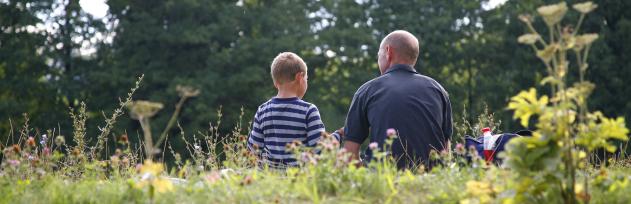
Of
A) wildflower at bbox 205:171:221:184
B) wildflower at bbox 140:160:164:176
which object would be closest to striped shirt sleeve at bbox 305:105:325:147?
wildflower at bbox 205:171:221:184

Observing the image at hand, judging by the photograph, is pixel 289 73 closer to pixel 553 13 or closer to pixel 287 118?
pixel 287 118

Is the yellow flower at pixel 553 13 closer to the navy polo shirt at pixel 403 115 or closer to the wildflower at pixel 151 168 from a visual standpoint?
the wildflower at pixel 151 168

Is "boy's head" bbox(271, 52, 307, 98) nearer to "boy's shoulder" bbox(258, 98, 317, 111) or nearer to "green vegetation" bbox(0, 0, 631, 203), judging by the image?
"boy's shoulder" bbox(258, 98, 317, 111)

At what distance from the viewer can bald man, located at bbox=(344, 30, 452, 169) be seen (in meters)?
5.32

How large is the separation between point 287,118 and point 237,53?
18742 millimetres

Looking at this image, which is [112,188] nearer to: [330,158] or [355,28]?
[330,158]

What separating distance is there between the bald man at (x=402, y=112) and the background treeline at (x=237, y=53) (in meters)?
17.5

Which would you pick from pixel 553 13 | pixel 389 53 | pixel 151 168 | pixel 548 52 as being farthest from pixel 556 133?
pixel 389 53

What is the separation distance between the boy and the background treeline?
56.2ft

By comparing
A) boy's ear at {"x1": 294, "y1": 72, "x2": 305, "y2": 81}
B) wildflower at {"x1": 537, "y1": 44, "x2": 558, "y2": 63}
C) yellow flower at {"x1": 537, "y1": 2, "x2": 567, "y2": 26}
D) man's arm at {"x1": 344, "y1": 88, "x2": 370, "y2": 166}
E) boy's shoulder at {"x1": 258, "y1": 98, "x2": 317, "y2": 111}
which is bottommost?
man's arm at {"x1": 344, "y1": 88, "x2": 370, "y2": 166}

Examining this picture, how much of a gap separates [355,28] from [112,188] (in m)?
22.4

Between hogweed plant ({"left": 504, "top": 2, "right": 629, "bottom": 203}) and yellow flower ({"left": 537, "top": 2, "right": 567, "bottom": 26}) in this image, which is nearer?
yellow flower ({"left": 537, "top": 2, "right": 567, "bottom": 26})

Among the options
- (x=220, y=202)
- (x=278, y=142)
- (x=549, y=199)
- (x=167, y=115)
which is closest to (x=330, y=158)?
(x=220, y=202)

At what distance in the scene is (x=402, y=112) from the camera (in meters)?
5.31
